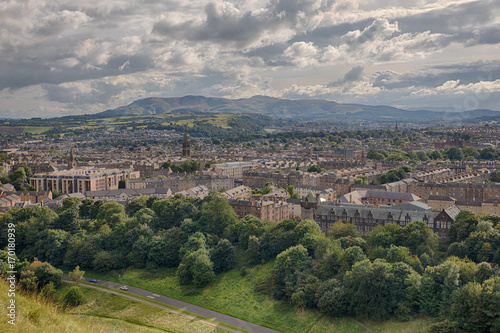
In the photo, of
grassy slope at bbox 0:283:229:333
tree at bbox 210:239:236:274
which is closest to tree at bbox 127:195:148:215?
tree at bbox 210:239:236:274

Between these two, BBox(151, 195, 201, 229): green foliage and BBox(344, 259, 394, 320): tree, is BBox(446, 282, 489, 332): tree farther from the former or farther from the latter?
BBox(151, 195, 201, 229): green foliage

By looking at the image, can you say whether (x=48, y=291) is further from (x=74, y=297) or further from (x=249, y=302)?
Result: (x=249, y=302)

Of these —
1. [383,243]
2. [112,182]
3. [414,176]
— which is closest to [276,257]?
[383,243]

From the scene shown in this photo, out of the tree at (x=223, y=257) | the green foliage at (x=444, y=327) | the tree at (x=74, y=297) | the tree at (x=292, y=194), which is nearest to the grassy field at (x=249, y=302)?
the tree at (x=223, y=257)

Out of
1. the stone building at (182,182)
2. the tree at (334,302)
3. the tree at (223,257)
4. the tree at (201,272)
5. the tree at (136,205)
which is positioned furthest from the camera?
the stone building at (182,182)

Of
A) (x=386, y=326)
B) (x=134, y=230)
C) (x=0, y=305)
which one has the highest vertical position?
(x=0, y=305)

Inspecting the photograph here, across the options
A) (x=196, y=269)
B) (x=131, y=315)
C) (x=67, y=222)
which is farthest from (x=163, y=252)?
(x=67, y=222)

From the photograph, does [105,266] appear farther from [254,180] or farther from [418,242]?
[254,180]

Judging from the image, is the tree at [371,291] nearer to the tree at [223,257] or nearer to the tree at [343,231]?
the tree at [343,231]
